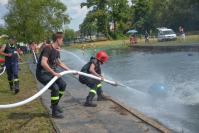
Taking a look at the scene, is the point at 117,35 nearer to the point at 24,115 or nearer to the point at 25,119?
the point at 24,115

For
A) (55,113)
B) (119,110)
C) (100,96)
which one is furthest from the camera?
(100,96)

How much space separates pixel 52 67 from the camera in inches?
373

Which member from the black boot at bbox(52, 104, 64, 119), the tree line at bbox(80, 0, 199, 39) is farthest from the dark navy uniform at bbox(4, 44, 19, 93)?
the tree line at bbox(80, 0, 199, 39)

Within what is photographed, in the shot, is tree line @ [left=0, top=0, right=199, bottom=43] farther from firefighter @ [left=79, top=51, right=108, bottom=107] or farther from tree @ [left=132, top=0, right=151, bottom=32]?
firefighter @ [left=79, top=51, right=108, bottom=107]

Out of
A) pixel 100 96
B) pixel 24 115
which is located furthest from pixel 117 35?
pixel 24 115

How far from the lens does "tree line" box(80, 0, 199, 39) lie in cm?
8981

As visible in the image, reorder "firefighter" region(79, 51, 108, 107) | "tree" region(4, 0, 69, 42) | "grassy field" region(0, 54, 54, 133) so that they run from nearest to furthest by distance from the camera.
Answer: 1. "grassy field" region(0, 54, 54, 133)
2. "firefighter" region(79, 51, 108, 107)
3. "tree" region(4, 0, 69, 42)

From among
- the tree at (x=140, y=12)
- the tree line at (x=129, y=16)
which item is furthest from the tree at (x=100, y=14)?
the tree at (x=140, y=12)

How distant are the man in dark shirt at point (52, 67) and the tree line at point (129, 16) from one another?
260ft

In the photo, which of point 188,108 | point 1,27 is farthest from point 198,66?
point 1,27

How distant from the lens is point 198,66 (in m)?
22.4

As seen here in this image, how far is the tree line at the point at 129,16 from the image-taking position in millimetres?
89812

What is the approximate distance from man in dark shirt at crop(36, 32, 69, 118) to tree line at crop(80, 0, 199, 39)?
260 ft

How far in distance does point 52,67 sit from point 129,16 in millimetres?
98715
